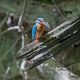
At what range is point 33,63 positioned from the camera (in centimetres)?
174

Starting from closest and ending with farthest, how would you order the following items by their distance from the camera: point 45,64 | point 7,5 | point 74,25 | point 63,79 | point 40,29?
point 74,25 < point 40,29 < point 63,79 < point 45,64 < point 7,5

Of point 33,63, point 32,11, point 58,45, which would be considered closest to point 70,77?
point 33,63

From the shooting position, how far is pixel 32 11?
3.06 m

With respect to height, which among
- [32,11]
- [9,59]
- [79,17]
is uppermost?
[79,17]

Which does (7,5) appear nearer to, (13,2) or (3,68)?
(13,2)

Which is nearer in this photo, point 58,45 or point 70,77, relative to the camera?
point 58,45

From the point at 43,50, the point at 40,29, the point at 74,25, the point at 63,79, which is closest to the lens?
the point at 74,25

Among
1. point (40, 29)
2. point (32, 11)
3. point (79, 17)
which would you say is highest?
point (79, 17)

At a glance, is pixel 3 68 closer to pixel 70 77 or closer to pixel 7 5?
pixel 7 5

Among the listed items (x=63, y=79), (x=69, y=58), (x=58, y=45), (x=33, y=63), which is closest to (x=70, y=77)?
(x=63, y=79)

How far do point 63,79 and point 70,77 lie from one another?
0.04 metres

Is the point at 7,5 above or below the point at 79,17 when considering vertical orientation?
below

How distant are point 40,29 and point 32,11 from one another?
4.34 feet

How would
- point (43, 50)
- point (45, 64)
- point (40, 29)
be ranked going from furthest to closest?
point (45, 64), point (40, 29), point (43, 50)
